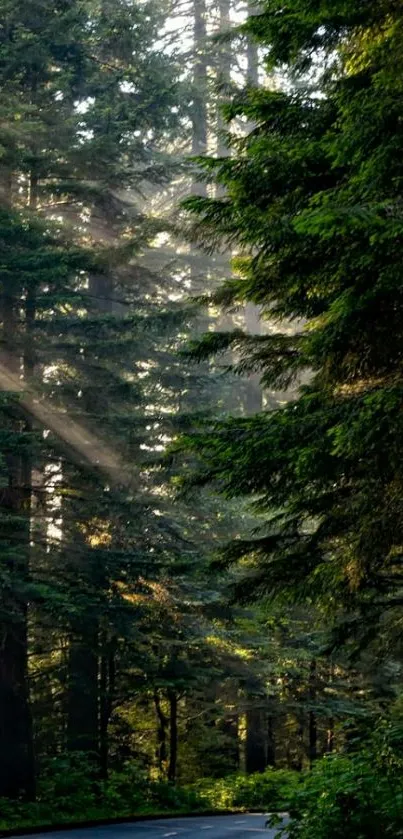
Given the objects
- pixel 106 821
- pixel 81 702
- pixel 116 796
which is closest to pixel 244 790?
pixel 81 702

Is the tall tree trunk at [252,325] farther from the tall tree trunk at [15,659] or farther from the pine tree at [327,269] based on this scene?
the pine tree at [327,269]

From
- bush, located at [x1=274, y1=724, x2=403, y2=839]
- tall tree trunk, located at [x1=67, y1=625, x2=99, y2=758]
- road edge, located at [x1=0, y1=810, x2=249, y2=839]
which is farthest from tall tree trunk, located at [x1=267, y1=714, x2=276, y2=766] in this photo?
bush, located at [x1=274, y1=724, x2=403, y2=839]

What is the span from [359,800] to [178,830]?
893 centimetres

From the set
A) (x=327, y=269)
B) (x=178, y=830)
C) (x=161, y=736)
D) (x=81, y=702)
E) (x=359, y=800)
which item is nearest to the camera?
(x=327, y=269)

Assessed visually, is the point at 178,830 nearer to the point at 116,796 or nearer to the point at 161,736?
the point at 116,796

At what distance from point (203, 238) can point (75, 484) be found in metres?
11.7

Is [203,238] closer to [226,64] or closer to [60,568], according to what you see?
[60,568]

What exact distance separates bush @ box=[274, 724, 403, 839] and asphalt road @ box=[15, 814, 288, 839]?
613 centimetres

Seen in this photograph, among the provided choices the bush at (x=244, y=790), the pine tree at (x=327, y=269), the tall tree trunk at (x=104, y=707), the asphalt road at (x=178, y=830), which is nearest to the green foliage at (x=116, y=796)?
the bush at (x=244, y=790)

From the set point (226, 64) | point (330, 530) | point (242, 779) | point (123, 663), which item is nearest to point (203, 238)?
point (330, 530)

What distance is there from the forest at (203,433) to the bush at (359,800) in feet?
0.10

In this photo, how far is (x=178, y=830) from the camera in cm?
1691

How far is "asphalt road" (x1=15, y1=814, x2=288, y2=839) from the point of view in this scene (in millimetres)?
15609

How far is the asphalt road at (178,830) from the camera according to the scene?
1561 centimetres
